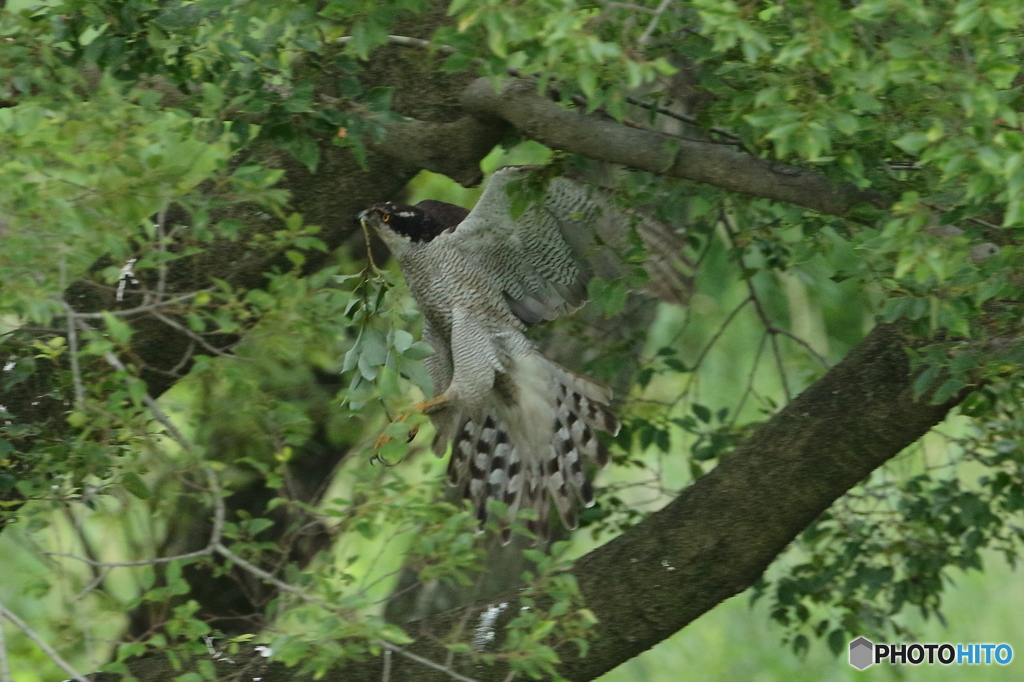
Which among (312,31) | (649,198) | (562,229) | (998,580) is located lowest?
(998,580)

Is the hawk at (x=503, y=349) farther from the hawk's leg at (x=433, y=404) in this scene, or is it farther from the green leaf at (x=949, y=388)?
the green leaf at (x=949, y=388)

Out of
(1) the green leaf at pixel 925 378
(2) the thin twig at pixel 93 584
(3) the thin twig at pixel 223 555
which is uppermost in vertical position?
(1) the green leaf at pixel 925 378

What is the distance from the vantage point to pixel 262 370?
145 inches

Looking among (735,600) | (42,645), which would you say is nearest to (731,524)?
(42,645)

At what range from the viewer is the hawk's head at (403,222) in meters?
3.75

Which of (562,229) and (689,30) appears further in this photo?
(562,229)

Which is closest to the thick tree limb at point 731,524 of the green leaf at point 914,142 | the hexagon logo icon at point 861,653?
the hexagon logo icon at point 861,653

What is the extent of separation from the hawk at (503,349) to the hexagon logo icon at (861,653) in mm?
1260

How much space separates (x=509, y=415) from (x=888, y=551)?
1404 mm

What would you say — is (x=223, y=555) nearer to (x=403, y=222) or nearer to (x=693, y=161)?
(x=403, y=222)

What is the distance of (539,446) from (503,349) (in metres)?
0.41

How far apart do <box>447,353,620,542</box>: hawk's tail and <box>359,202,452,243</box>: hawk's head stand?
1.94ft

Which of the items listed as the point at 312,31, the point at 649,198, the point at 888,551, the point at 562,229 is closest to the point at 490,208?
the point at 562,229

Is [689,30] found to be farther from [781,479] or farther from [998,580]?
[998,580]
